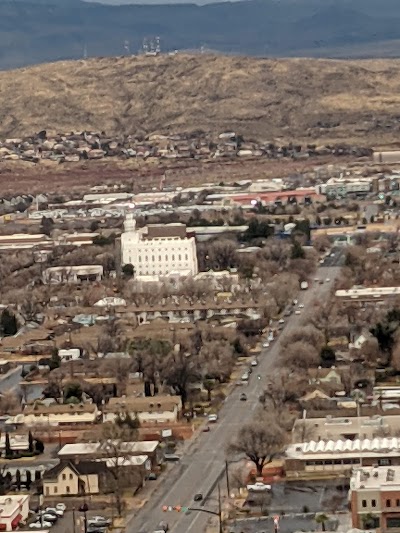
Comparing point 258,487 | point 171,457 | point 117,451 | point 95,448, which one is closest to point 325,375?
point 171,457

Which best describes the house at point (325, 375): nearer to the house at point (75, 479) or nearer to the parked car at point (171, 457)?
the parked car at point (171, 457)

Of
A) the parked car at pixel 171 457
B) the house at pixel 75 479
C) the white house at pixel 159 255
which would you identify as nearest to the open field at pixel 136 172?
the white house at pixel 159 255

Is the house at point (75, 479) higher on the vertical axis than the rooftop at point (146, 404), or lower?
lower

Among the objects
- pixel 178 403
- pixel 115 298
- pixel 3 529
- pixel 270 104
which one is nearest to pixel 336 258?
pixel 115 298

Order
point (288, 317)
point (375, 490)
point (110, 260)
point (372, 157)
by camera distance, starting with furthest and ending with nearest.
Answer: point (372, 157)
point (110, 260)
point (288, 317)
point (375, 490)

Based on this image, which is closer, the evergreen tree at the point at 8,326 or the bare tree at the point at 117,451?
the bare tree at the point at 117,451

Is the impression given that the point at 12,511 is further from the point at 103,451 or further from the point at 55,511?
the point at 103,451

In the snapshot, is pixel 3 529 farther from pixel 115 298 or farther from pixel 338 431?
pixel 115 298
